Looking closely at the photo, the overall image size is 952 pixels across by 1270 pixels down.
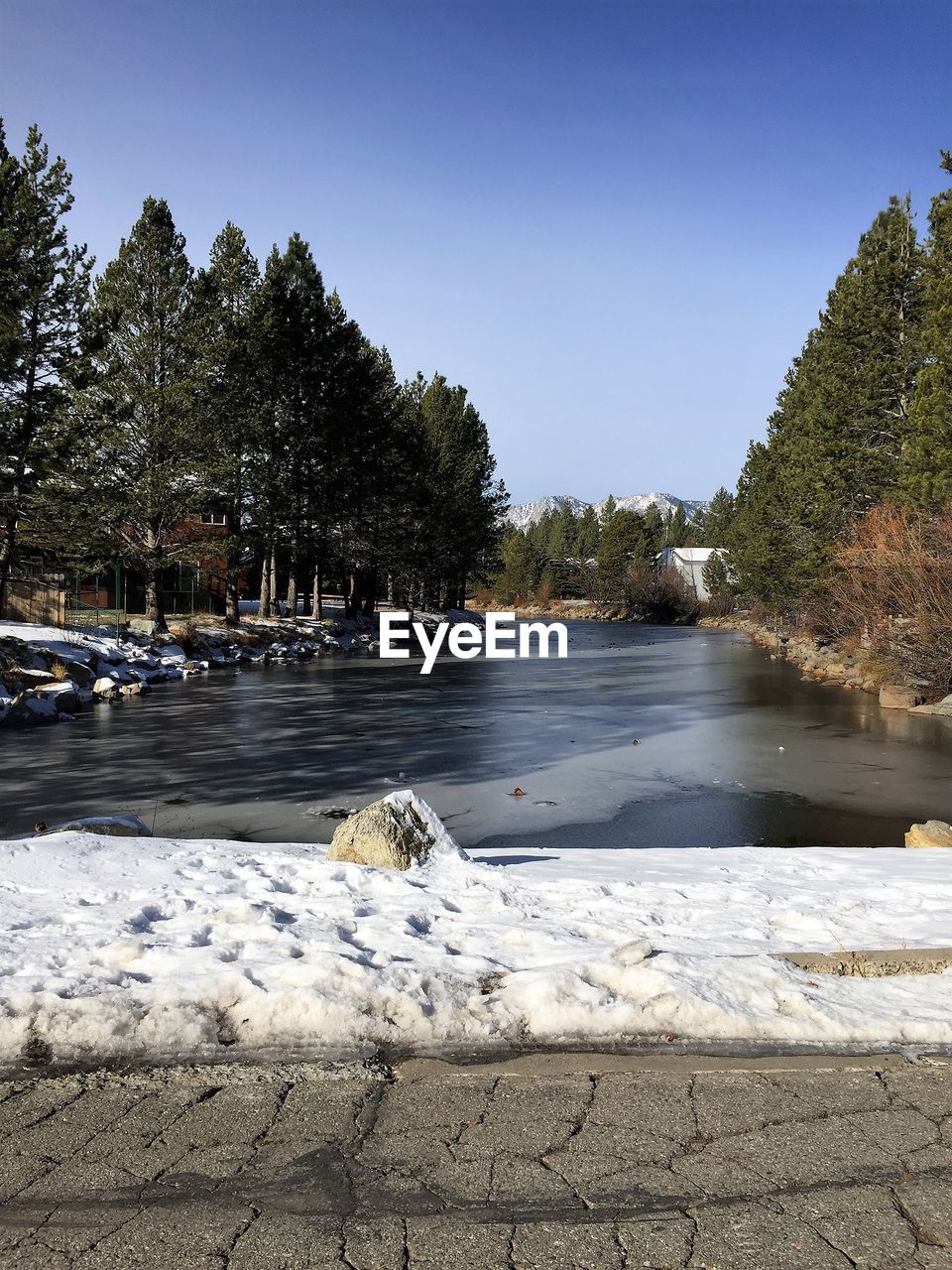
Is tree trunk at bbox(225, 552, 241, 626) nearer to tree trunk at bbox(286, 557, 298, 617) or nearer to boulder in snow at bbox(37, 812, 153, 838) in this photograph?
tree trunk at bbox(286, 557, 298, 617)

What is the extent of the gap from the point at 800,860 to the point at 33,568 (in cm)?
2641

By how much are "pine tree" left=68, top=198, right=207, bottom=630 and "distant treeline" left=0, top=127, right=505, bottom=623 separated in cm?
6

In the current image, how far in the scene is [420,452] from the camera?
53625mm

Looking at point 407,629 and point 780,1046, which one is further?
point 407,629

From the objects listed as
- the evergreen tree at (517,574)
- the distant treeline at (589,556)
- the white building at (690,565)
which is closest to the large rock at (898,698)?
the distant treeline at (589,556)

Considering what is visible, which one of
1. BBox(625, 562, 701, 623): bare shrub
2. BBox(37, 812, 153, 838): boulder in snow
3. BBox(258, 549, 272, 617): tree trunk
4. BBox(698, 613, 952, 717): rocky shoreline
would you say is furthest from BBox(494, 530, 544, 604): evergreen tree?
BBox(37, 812, 153, 838): boulder in snow

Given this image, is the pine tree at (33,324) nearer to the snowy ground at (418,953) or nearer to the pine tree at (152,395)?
the pine tree at (152,395)

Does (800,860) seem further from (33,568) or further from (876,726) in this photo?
Answer: (33,568)

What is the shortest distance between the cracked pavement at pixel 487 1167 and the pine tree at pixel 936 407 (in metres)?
21.8

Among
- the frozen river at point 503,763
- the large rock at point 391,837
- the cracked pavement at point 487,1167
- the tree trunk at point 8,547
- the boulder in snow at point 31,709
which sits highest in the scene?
the tree trunk at point 8,547

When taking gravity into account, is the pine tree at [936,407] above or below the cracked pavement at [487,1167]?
above

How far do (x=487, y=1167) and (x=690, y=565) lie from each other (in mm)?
119128

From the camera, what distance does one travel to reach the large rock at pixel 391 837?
7098 mm

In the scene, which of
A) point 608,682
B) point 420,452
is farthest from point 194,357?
point 420,452
